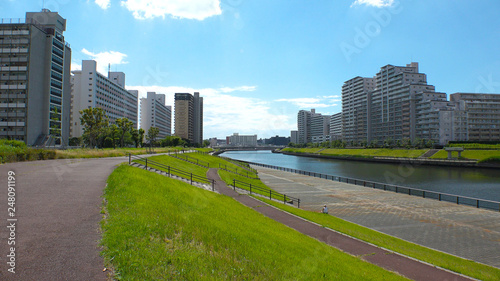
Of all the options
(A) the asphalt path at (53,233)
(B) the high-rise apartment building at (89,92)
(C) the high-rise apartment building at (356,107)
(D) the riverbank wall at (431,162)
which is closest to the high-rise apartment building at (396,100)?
(C) the high-rise apartment building at (356,107)

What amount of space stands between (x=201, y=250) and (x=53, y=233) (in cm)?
432

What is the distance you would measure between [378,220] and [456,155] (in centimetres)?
8246

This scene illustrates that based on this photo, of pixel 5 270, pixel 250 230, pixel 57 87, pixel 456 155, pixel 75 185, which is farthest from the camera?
pixel 456 155

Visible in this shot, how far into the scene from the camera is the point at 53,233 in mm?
7152

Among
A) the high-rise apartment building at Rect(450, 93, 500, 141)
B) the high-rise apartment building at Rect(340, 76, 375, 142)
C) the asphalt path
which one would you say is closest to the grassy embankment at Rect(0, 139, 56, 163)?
the asphalt path

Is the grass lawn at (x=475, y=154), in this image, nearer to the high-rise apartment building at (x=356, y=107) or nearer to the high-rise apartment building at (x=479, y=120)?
the high-rise apartment building at (x=479, y=120)

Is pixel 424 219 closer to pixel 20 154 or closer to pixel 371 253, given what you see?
pixel 371 253

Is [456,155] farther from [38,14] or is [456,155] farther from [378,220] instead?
[38,14]

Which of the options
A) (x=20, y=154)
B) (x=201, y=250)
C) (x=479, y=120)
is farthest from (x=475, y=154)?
(x=20, y=154)

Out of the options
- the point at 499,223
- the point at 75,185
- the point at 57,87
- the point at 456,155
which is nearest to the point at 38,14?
the point at 57,87

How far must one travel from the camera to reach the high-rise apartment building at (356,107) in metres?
150

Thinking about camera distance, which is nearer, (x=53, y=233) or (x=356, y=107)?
(x=53, y=233)

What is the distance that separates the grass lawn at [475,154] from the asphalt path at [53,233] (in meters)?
93.1

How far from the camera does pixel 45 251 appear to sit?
20.0 ft
